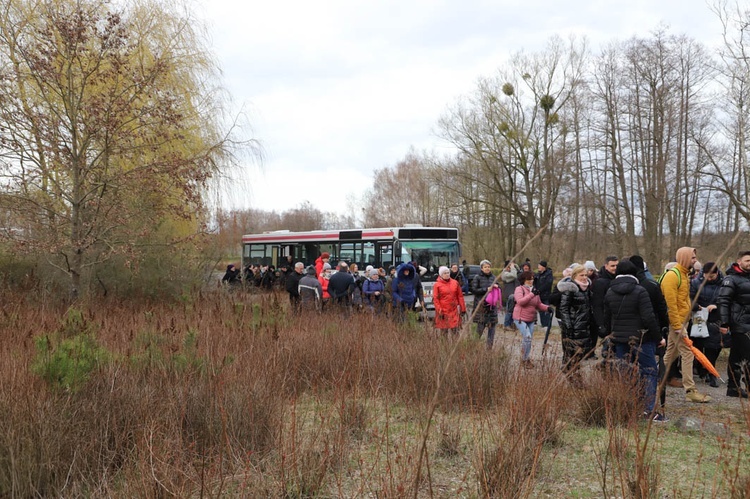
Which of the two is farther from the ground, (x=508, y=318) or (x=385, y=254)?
(x=385, y=254)

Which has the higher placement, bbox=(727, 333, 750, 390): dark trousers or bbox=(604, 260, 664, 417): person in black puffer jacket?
bbox=(604, 260, 664, 417): person in black puffer jacket

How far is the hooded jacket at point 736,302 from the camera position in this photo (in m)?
7.66

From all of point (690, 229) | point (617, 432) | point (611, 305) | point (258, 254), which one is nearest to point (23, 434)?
point (617, 432)

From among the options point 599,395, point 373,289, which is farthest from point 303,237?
point 599,395

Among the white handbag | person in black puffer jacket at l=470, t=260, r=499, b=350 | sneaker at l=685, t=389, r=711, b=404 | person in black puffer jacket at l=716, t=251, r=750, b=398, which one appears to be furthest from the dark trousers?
person in black puffer jacket at l=470, t=260, r=499, b=350

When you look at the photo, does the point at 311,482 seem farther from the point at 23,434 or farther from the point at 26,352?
the point at 26,352

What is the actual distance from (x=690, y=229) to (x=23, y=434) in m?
34.5

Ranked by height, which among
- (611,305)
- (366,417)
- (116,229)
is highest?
(116,229)

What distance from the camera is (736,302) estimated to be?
777 cm

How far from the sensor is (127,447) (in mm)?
4539

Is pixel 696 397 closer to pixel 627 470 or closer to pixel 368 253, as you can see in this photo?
pixel 627 470

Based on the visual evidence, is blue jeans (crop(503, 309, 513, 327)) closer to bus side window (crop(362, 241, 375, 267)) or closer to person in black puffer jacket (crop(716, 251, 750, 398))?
person in black puffer jacket (crop(716, 251, 750, 398))

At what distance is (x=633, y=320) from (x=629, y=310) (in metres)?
0.12

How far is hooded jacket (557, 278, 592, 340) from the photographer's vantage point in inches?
316
